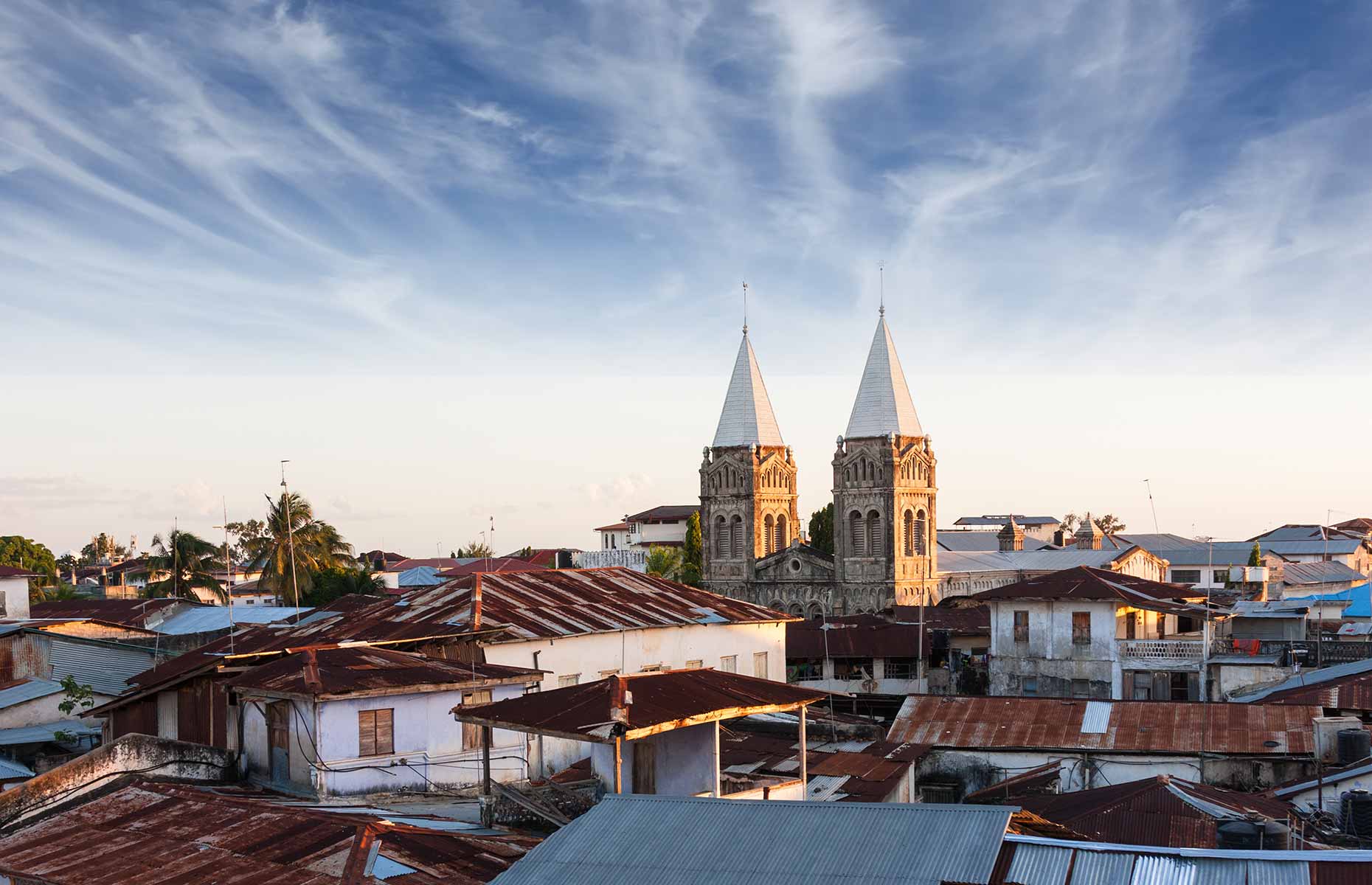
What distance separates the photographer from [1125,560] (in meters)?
70.8

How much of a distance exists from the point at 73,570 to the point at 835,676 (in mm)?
117311

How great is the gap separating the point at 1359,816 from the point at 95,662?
33.4 meters

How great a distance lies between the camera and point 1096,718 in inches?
1187

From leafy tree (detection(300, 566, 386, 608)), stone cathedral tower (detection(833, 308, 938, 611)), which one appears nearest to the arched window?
stone cathedral tower (detection(833, 308, 938, 611))

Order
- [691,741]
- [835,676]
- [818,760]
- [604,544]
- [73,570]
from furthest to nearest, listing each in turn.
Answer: [604,544], [73,570], [835,676], [818,760], [691,741]

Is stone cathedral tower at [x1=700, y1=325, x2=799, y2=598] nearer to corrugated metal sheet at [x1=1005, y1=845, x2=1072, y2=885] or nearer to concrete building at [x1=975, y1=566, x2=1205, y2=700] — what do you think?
concrete building at [x1=975, y1=566, x2=1205, y2=700]

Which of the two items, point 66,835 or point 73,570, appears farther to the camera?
point 73,570

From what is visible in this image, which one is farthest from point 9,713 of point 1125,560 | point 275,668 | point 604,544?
point 604,544

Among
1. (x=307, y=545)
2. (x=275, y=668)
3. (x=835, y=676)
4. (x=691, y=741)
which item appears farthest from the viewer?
(x=307, y=545)

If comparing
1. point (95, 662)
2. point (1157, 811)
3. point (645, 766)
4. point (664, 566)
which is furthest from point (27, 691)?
point (664, 566)

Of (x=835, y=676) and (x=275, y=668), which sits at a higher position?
(x=275, y=668)

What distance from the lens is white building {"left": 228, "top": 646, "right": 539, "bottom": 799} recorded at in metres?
19.9

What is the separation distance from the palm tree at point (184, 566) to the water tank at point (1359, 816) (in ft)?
209

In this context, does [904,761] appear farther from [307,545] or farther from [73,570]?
[73,570]
